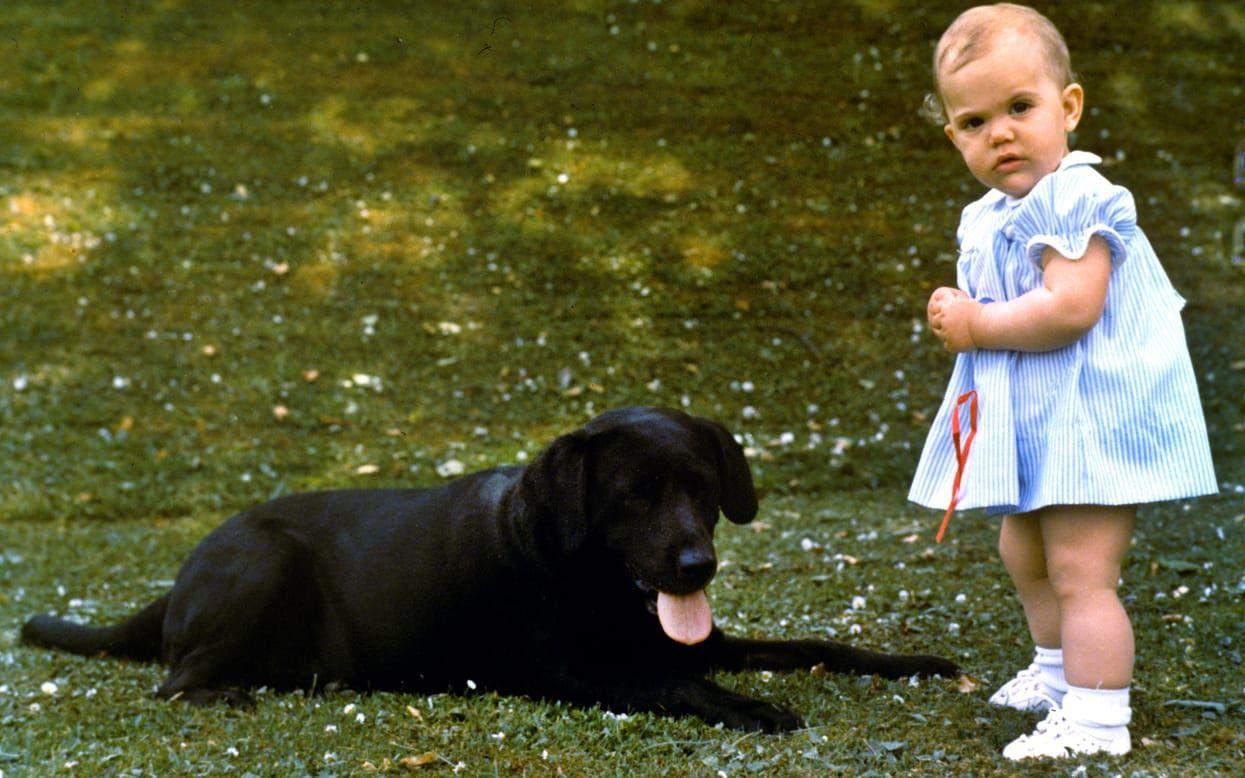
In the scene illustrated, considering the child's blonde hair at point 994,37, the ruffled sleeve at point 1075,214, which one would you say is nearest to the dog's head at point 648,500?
the ruffled sleeve at point 1075,214

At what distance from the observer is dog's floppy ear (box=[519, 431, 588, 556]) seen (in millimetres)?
4125

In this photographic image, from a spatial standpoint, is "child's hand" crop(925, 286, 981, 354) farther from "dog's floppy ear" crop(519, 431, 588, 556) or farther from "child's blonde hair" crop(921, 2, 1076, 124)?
"dog's floppy ear" crop(519, 431, 588, 556)

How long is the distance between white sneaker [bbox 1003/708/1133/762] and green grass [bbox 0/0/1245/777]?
560 millimetres

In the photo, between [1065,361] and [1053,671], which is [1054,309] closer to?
[1065,361]

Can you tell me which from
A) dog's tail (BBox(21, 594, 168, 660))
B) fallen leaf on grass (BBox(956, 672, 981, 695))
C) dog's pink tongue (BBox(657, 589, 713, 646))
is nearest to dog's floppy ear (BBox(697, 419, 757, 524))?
dog's pink tongue (BBox(657, 589, 713, 646))

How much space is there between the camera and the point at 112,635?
547 cm

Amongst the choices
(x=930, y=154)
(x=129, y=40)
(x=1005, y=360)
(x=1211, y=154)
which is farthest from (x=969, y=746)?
(x=129, y=40)

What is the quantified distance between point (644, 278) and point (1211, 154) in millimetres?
6392

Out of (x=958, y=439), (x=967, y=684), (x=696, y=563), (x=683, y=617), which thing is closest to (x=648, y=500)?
(x=696, y=563)

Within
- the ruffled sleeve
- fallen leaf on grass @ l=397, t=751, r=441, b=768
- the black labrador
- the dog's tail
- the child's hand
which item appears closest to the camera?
the ruffled sleeve

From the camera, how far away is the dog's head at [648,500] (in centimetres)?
396

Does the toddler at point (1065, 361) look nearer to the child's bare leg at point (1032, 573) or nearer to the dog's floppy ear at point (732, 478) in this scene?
the child's bare leg at point (1032, 573)

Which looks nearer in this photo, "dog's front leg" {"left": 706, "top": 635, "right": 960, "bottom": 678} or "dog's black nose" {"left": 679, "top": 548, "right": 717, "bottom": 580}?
"dog's black nose" {"left": 679, "top": 548, "right": 717, "bottom": 580}

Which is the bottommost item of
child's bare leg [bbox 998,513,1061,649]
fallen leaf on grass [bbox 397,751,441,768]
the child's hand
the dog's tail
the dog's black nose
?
the dog's tail
